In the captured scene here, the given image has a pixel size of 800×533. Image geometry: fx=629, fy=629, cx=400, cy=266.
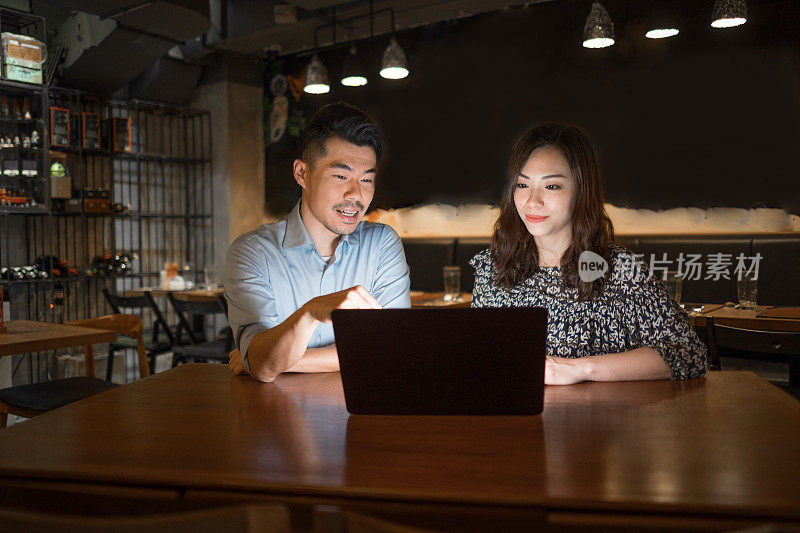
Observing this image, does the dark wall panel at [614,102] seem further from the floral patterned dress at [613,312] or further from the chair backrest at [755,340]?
the floral patterned dress at [613,312]

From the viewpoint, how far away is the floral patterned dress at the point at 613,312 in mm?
1688

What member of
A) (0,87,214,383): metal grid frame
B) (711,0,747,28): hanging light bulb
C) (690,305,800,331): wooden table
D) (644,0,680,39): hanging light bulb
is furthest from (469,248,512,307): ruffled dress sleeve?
(0,87,214,383): metal grid frame

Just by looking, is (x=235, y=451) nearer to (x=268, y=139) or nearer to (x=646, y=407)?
(x=646, y=407)

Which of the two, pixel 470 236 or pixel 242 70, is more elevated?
pixel 242 70

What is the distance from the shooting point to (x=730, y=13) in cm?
382

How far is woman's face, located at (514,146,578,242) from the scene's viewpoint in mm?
1833

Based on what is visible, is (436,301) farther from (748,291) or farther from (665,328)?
(665,328)

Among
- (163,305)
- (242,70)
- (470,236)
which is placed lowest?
(163,305)

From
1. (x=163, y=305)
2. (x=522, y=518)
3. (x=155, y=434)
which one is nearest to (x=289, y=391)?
(x=155, y=434)

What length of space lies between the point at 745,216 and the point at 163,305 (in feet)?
17.7

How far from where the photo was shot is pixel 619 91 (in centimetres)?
521

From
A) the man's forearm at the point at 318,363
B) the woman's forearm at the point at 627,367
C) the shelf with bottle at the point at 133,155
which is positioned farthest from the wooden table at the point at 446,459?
the shelf with bottle at the point at 133,155

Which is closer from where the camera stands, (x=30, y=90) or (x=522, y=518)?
(x=522, y=518)

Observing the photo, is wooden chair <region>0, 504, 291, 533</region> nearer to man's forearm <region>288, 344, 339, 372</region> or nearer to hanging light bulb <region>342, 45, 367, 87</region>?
man's forearm <region>288, 344, 339, 372</region>
